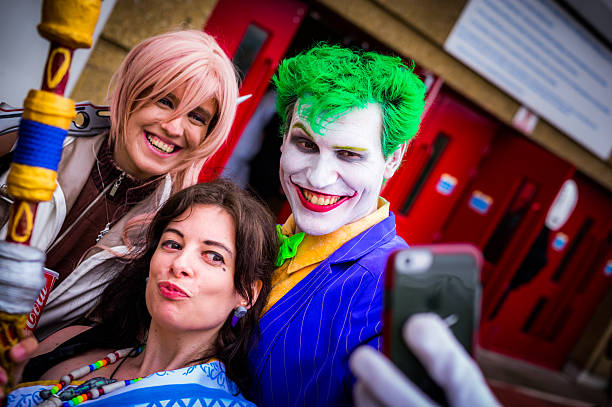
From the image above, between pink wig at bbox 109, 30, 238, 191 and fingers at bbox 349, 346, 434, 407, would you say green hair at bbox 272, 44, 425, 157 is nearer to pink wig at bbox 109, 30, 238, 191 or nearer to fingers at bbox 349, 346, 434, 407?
pink wig at bbox 109, 30, 238, 191

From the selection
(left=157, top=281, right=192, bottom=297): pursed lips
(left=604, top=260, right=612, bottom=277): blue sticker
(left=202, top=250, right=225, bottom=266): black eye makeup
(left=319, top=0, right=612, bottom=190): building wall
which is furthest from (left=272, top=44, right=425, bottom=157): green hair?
(left=604, top=260, right=612, bottom=277): blue sticker

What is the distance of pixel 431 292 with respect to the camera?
65 cm

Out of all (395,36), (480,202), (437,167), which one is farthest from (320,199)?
(480,202)

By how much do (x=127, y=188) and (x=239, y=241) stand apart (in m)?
0.54

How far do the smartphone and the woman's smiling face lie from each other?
997 mm

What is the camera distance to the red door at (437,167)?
157 inches

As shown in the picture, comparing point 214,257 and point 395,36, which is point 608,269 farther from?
point 214,257

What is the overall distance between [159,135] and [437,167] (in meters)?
3.31

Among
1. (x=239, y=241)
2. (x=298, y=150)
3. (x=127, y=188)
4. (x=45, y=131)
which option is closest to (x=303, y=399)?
(x=239, y=241)

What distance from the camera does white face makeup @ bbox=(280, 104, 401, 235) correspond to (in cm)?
117

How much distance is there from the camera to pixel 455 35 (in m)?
3.33

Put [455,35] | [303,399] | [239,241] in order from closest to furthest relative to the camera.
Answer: [303,399] → [239,241] → [455,35]

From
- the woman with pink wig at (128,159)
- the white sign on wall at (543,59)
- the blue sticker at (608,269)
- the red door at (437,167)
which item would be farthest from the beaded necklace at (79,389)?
the blue sticker at (608,269)

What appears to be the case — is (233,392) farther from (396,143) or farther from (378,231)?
(396,143)
